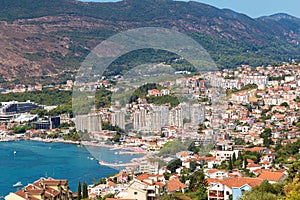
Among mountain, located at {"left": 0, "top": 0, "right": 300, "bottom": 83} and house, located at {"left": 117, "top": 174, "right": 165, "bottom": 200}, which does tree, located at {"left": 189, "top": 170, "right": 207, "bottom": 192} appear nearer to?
house, located at {"left": 117, "top": 174, "right": 165, "bottom": 200}

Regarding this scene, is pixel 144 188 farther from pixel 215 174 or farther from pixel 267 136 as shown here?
pixel 267 136

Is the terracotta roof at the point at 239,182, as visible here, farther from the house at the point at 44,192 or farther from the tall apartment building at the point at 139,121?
the house at the point at 44,192

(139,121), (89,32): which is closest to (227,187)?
(139,121)

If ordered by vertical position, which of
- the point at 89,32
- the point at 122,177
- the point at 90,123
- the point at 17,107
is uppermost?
the point at 89,32

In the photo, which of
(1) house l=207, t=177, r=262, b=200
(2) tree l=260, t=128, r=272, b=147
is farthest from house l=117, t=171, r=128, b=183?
(2) tree l=260, t=128, r=272, b=147

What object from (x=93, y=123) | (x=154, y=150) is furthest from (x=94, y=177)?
(x=154, y=150)

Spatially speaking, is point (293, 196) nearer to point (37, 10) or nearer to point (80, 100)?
point (80, 100)
